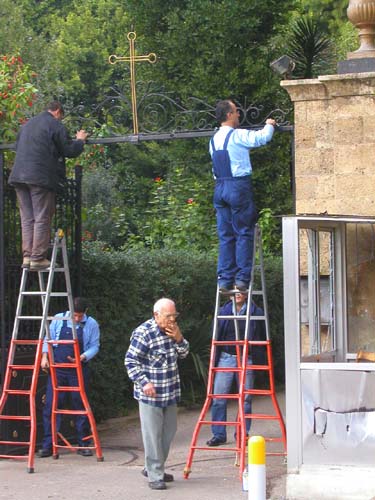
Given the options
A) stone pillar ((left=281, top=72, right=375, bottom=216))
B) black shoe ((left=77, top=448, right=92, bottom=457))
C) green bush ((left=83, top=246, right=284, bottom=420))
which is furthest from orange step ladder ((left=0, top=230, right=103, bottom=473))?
stone pillar ((left=281, top=72, right=375, bottom=216))

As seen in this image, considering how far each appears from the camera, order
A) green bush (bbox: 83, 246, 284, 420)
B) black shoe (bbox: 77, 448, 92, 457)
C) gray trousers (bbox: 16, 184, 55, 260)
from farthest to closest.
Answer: green bush (bbox: 83, 246, 284, 420) < black shoe (bbox: 77, 448, 92, 457) < gray trousers (bbox: 16, 184, 55, 260)

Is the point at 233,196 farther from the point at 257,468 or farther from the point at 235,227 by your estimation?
the point at 257,468

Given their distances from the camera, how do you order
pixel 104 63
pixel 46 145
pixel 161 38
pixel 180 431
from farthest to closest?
pixel 104 63, pixel 161 38, pixel 180 431, pixel 46 145

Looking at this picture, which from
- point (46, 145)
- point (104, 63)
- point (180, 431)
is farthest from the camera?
point (104, 63)

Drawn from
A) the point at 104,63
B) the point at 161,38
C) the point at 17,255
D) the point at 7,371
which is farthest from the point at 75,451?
the point at 104,63

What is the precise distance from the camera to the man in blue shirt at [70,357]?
1120 centimetres

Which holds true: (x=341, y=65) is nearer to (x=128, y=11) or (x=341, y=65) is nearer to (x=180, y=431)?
(x=180, y=431)

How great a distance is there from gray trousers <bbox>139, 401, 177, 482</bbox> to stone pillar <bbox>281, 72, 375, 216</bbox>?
234 centimetres

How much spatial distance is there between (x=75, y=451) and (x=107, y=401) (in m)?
2.45

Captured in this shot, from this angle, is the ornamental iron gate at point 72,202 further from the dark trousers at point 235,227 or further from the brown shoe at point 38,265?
the dark trousers at point 235,227

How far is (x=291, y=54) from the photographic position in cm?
1514

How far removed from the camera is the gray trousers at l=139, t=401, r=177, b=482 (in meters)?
9.17

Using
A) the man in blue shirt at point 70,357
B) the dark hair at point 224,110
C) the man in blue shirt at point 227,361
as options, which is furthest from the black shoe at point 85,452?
the dark hair at point 224,110

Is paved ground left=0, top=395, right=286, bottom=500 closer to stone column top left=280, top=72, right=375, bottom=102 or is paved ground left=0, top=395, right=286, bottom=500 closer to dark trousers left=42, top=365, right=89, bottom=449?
dark trousers left=42, top=365, right=89, bottom=449
